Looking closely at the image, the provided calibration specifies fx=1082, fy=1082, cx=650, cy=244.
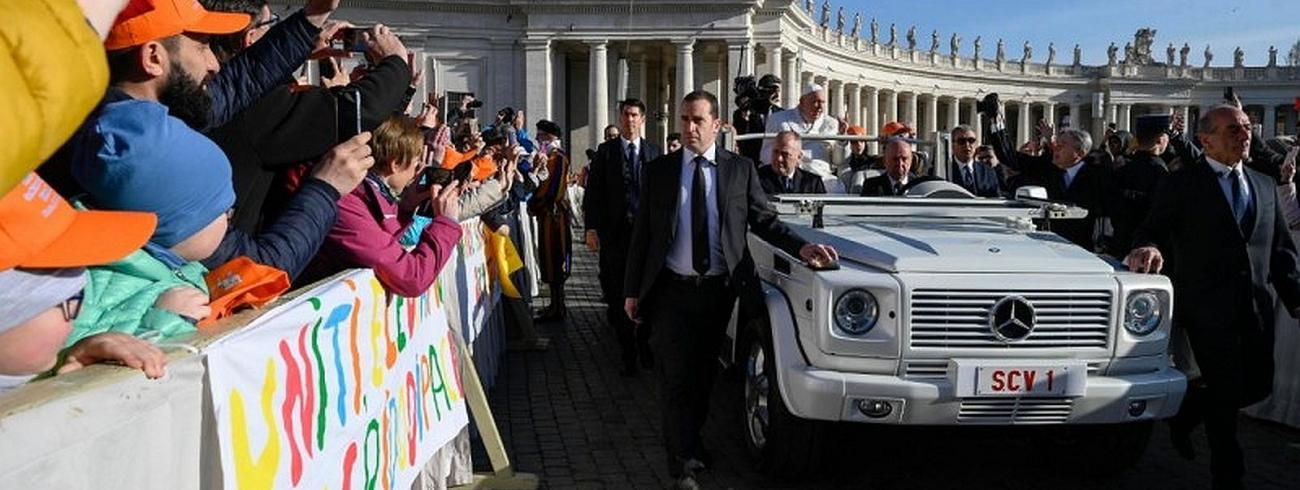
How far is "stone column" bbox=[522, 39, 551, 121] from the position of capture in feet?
171

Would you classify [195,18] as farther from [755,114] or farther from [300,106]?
[755,114]

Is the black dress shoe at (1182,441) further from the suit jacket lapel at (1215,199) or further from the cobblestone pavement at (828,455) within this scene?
the suit jacket lapel at (1215,199)

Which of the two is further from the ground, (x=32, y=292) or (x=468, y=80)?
(x=468, y=80)

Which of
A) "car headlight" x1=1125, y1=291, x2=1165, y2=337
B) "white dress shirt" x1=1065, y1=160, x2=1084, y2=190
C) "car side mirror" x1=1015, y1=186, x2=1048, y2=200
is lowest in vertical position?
"car headlight" x1=1125, y1=291, x2=1165, y2=337

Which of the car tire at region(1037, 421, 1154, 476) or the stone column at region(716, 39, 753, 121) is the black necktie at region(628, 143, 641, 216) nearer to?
the car tire at region(1037, 421, 1154, 476)

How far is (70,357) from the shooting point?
2.05 metres

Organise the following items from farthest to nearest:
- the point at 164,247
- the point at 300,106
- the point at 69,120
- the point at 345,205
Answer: the point at 345,205 < the point at 300,106 < the point at 164,247 < the point at 69,120

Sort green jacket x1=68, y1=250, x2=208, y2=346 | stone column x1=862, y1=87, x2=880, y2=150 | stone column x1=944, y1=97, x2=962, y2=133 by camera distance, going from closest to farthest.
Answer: green jacket x1=68, y1=250, x2=208, y2=346 → stone column x1=862, y1=87, x2=880, y2=150 → stone column x1=944, y1=97, x2=962, y2=133

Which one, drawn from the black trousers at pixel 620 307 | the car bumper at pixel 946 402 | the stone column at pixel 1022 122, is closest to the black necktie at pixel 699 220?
the car bumper at pixel 946 402

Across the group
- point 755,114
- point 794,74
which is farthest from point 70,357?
point 794,74

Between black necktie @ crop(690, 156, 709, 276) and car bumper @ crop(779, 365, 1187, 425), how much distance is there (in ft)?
2.77

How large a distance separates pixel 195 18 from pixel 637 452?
→ 434cm

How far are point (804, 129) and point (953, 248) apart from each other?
15.6 ft

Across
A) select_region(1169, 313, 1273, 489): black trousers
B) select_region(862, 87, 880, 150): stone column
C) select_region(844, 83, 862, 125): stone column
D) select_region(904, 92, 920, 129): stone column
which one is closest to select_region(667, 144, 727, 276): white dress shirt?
select_region(1169, 313, 1273, 489): black trousers
